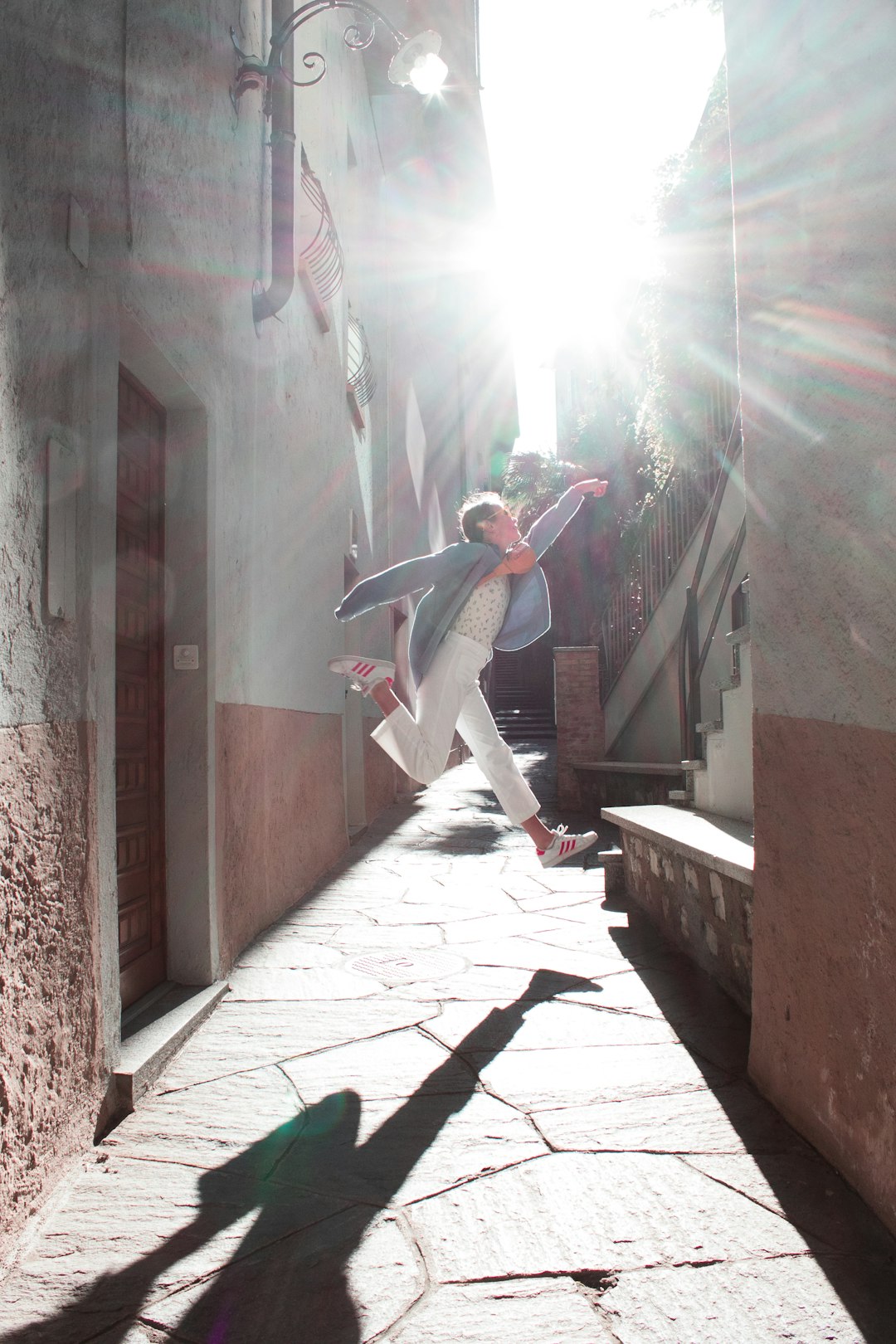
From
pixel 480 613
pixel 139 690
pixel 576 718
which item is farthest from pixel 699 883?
pixel 576 718

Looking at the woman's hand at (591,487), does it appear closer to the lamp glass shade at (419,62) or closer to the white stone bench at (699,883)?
the white stone bench at (699,883)

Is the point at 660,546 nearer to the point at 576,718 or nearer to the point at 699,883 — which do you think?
the point at 576,718

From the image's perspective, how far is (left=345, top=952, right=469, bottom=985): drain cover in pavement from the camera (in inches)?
141

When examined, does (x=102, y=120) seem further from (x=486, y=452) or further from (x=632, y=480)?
(x=486, y=452)

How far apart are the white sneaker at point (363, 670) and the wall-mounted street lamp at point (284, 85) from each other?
1.77 m

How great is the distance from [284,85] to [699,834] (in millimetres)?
3909

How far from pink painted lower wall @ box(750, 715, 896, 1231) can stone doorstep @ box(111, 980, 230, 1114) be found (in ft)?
5.12

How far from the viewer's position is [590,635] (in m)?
14.5

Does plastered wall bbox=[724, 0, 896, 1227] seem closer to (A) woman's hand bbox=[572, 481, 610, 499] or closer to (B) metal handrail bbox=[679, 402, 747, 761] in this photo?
(A) woman's hand bbox=[572, 481, 610, 499]

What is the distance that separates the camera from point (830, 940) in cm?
203

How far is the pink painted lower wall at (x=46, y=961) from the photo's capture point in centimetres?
180

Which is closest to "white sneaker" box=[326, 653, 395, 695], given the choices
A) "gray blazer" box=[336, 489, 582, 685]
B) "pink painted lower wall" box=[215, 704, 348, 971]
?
"gray blazer" box=[336, 489, 582, 685]

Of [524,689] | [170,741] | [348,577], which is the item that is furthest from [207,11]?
[524,689]

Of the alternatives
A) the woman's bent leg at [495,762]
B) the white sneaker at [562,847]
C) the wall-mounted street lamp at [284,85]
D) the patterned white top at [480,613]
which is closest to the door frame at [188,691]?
the patterned white top at [480,613]
